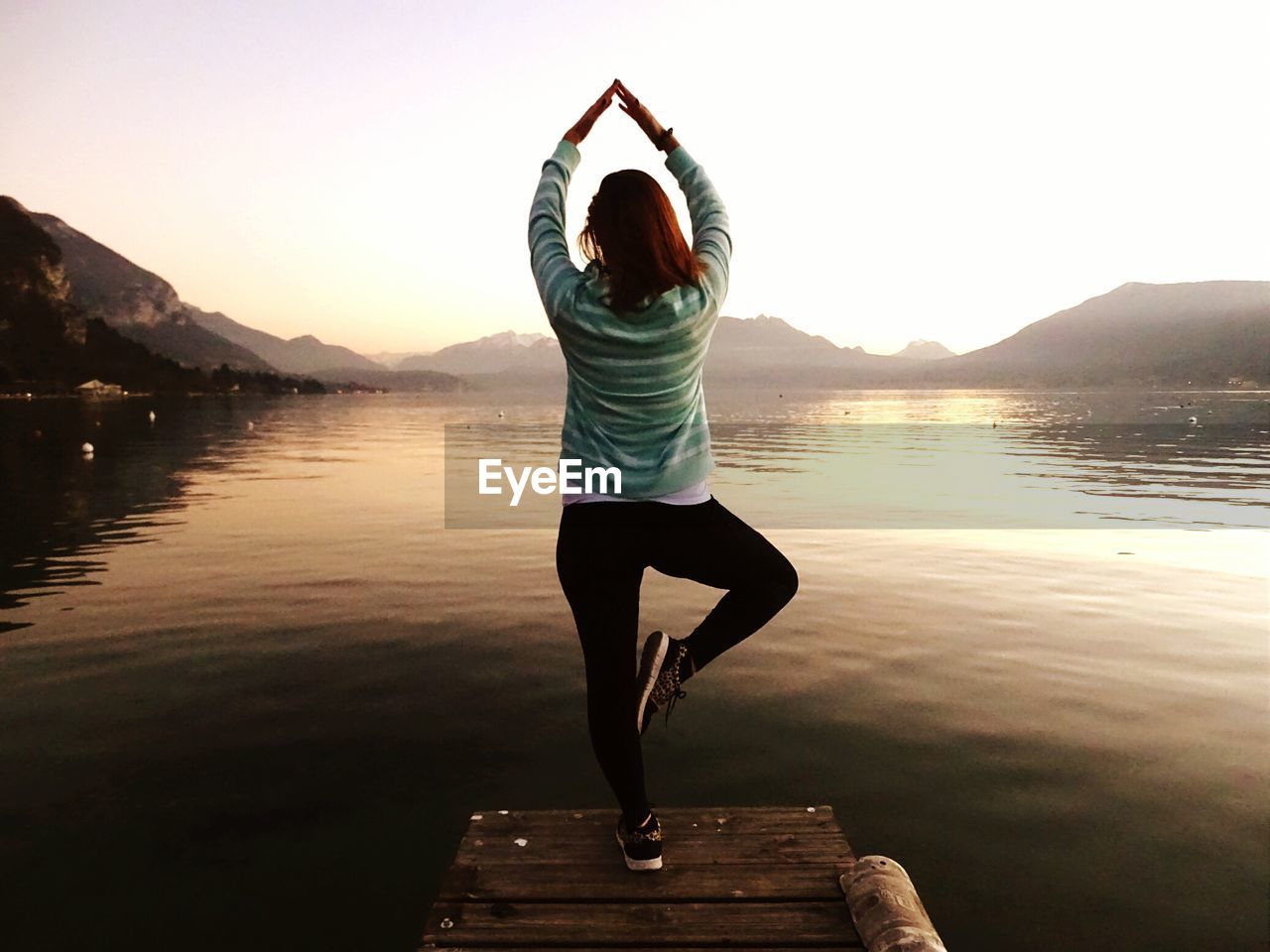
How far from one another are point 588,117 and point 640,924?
3.37 metres

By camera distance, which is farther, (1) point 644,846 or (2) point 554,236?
(1) point 644,846

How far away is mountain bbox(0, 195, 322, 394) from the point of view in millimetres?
160463

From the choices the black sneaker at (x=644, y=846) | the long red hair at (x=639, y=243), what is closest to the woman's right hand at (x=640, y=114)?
the long red hair at (x=639, y=243)

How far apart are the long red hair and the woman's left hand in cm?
52

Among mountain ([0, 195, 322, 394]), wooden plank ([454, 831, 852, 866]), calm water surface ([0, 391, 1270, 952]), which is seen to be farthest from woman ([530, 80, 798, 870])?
mountain ([0, 195, 322, 394])

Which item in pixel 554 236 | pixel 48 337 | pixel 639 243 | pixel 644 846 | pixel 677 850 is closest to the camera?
pixel 639 243

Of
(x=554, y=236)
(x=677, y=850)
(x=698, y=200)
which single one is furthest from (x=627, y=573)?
(x=698, y=200)

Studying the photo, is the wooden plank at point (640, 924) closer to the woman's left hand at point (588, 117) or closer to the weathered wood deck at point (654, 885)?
the weathered wood deck at point (654, 885)

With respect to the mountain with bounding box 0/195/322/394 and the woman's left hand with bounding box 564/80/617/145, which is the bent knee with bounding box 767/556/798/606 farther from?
the mountain with bounding box 0/195/322/394

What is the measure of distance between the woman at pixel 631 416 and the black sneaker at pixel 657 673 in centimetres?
1

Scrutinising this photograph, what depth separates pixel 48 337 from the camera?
167 meters

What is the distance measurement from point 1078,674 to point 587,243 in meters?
6.57

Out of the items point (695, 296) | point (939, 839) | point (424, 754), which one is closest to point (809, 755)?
point (939, 839)

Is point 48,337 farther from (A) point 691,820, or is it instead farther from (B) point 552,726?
(A) point 691,820
